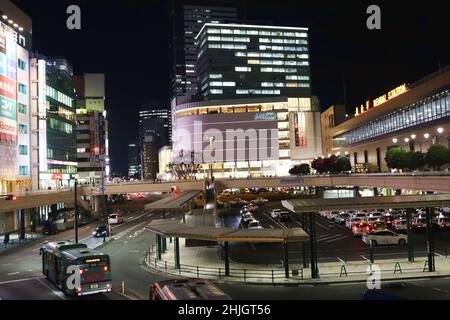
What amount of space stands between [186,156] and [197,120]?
12891 millimetres

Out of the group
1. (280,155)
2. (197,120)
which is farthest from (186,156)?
(280,155)

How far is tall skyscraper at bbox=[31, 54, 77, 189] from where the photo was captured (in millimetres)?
73375

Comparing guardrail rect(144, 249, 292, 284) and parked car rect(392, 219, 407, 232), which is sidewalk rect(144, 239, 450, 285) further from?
parked car rect(392, 219, 407, 232)

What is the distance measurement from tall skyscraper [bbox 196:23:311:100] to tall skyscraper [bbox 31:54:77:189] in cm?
7860

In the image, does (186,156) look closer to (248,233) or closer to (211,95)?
(211,95)

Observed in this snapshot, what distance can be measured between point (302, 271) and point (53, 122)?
6830 centimetres

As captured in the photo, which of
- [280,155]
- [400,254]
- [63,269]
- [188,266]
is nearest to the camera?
[63,269]

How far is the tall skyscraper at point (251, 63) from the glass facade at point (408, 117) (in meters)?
66.5

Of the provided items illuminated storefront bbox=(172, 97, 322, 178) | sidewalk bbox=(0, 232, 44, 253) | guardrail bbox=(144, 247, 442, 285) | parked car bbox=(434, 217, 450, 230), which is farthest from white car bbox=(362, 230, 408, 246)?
illuminated storefront bbox=(172, 97, 322, 178)

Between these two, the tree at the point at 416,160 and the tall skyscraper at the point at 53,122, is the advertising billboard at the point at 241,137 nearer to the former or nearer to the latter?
the tall skyscraper at the point at 53,122

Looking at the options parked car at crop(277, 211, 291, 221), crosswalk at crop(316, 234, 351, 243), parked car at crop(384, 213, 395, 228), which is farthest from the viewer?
parked car at crop(277, 211, 291, 221)

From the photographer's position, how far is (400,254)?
3216 centimetres

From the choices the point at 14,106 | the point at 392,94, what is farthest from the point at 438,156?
the point at 14,106

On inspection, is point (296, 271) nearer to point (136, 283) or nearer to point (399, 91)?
point (136, 283)
